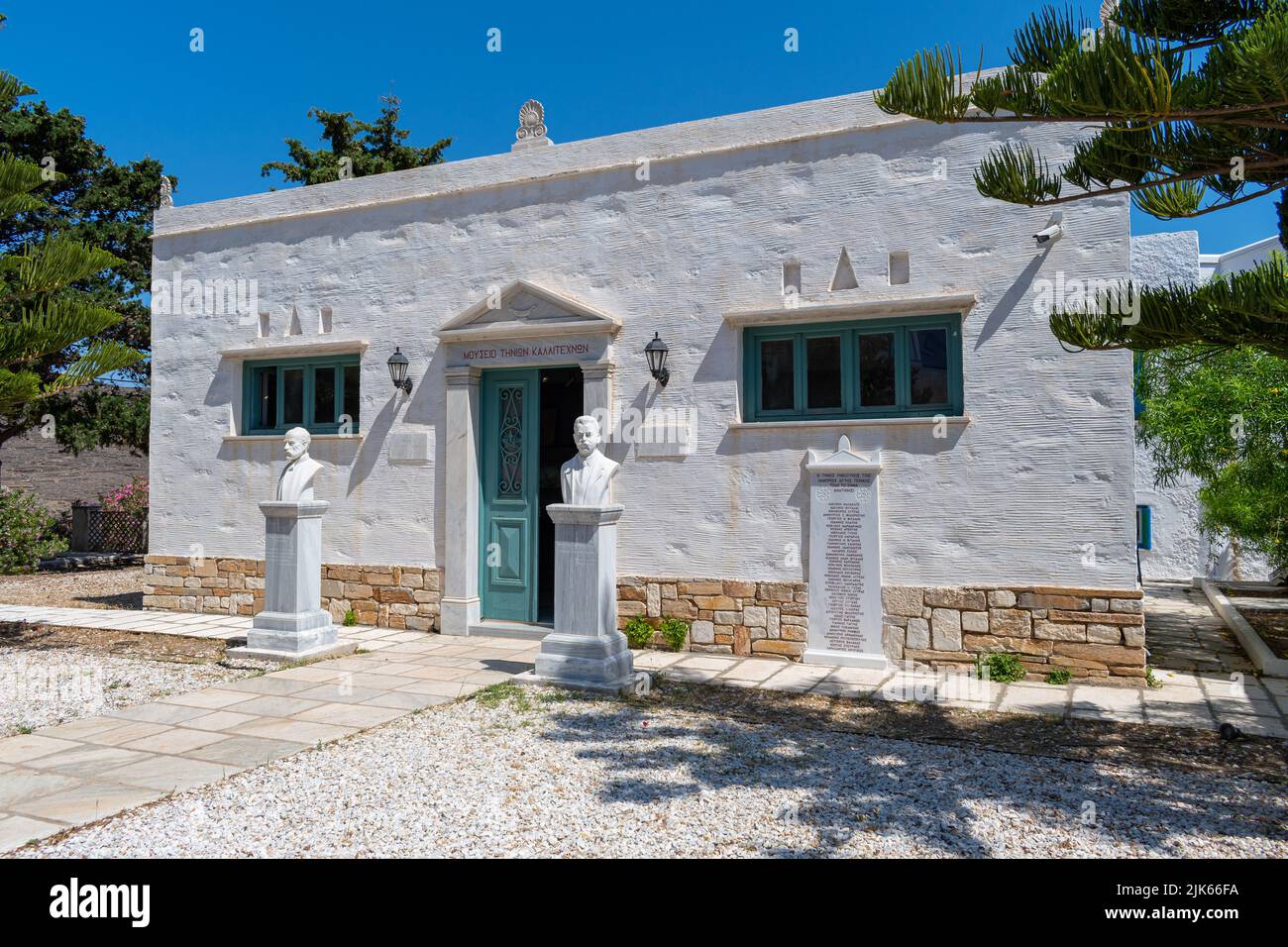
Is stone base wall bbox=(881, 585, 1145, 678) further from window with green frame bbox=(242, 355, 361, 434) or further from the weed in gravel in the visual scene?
window with green frame bbox=(242, 355, 361, 434)

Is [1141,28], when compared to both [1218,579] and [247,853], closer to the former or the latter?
[247,853]

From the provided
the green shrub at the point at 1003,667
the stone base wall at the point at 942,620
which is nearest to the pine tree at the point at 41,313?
the stone base wall at the point at 942,620

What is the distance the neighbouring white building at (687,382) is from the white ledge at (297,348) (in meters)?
0.03

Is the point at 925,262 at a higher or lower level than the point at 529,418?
higher

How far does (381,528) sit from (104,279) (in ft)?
31.8

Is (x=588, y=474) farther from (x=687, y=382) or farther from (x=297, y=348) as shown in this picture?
(x=297, y=348)

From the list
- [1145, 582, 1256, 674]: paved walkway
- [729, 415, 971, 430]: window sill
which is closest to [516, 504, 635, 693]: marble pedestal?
[729, 415, 971, 430]: window sill

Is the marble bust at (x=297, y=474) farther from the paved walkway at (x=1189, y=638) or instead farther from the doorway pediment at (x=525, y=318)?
the paved walkway at (x=1189, y=638)

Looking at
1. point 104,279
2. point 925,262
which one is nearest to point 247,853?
point 925,262

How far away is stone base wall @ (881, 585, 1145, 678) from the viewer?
20.3 feet

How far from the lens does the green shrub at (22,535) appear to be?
13492mm

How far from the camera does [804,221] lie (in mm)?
7148

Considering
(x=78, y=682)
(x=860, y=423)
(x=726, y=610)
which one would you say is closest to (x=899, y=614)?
(x=726, y=610)

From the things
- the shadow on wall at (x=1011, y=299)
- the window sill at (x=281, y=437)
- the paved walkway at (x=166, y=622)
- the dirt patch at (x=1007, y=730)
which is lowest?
the dirt patch at (x=1007, y=730)
